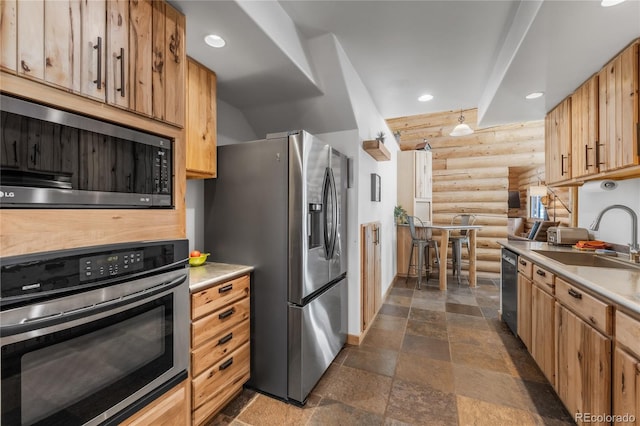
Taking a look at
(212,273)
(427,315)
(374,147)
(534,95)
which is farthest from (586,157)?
(212,273)

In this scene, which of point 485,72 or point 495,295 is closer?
point 485,72

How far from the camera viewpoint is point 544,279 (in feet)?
6.70

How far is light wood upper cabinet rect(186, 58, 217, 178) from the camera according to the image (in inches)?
71.7

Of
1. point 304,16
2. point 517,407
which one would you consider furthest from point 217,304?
point 517,407

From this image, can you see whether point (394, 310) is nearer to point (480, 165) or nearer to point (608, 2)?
point (608, 2)

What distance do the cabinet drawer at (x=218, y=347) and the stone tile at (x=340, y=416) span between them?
2.23ft

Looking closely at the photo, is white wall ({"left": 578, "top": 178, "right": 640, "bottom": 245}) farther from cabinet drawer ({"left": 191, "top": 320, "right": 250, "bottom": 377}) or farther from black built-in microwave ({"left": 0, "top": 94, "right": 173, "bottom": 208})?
black built-in microwave ({"left": 0, "top": 94, "right": 173, "bottom": 208})

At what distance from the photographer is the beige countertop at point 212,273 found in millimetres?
1580

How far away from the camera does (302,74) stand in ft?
6.89

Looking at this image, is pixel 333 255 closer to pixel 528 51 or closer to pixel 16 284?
pixel 16 284

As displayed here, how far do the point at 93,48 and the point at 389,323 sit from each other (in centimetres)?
339

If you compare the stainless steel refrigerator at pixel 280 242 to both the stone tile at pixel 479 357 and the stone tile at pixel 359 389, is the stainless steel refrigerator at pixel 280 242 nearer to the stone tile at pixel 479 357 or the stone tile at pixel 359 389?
the stone tile at pixel 359 389

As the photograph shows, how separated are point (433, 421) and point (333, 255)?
4.23 feet

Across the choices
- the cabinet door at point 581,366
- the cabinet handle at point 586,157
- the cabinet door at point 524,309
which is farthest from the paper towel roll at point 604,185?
the cabinet door at point 581,366
